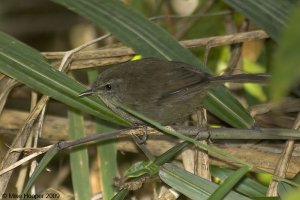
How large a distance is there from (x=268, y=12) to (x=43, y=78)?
1497 mm

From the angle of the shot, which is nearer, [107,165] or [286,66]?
[286,66]

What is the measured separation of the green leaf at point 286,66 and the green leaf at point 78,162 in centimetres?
217

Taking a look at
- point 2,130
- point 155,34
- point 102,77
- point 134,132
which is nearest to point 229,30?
point 155,34

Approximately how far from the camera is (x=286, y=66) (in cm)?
101

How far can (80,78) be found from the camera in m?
4.93

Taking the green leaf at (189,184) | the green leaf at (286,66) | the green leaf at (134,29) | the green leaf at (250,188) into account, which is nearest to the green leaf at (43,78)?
the green leaf at (134,29)

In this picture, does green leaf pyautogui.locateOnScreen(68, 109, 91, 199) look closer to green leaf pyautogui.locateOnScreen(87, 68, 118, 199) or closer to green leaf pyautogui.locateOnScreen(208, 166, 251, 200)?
green leaf pyautogui.locateOnScreen(87, 68, 118, 199)

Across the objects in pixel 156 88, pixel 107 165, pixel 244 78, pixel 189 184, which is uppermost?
pixel 156 88

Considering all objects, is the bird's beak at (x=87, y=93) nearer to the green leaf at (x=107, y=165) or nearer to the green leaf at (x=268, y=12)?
the green leaf at (x=107, y=165)

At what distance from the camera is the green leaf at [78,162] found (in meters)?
3.06

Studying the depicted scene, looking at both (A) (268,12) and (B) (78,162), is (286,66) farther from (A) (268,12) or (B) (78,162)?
(A) (268,12)

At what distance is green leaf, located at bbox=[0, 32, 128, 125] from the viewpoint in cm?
296

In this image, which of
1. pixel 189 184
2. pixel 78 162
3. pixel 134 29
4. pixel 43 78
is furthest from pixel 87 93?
pixel 189 184

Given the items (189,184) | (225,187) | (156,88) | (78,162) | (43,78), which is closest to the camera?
(225,187)
